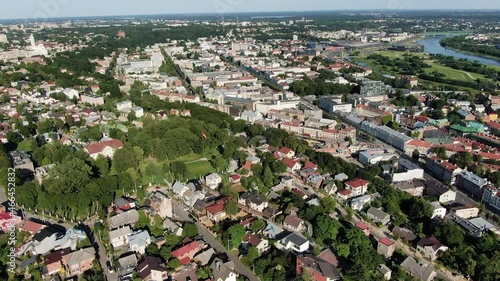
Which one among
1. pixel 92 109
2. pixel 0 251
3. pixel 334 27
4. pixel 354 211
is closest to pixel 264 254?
pixel 354 211

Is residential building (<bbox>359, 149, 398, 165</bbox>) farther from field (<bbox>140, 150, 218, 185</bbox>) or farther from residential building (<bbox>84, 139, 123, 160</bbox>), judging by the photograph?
residential building (<bbox>84, 139, 123, 160</bbox>)

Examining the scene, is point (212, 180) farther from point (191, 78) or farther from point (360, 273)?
point (191, 78)

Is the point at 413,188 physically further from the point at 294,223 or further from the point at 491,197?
the point at 294,223

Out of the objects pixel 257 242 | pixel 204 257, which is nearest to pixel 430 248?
pixel 257 242

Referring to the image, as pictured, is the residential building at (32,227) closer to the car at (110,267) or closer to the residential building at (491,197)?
the car at (110,267)

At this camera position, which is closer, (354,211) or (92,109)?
(354,211)

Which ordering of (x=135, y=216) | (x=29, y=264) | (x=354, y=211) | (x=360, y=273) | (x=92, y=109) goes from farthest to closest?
(x=92, y=109)
(x=354, y=211)
(x=135, y=216)
(x=29, y=264)
(x=360, y=273)
